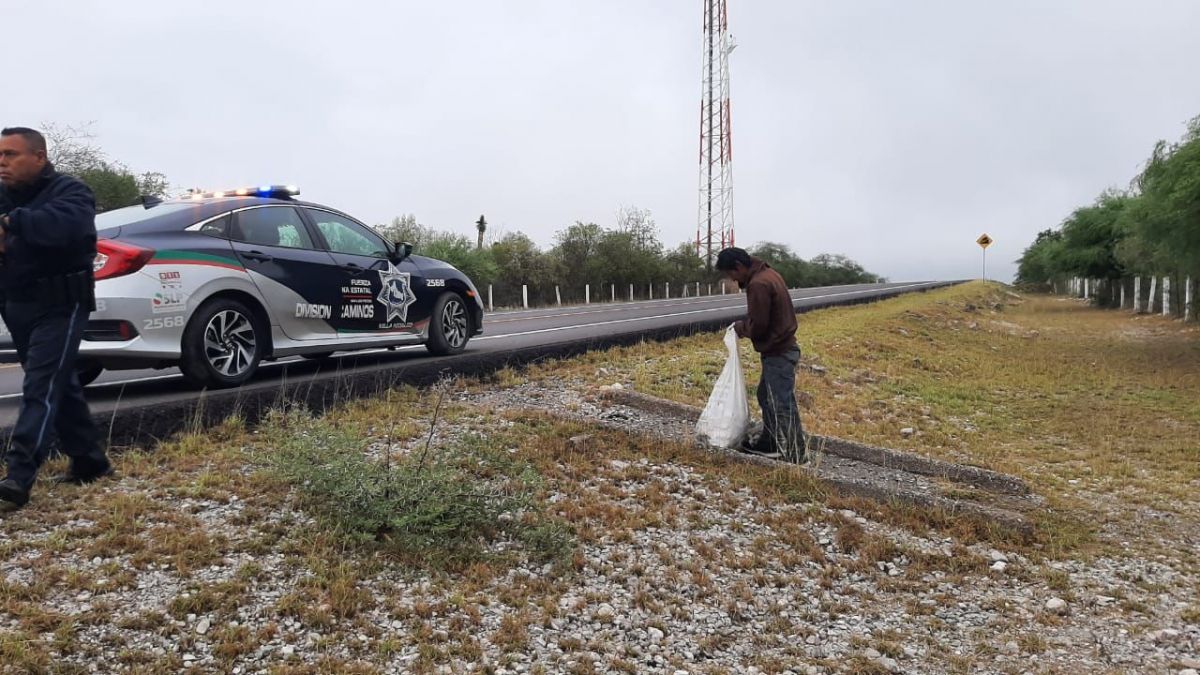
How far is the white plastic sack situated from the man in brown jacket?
18cm

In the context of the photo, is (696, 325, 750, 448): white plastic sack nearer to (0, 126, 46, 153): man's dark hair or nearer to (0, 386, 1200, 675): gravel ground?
(0, 386, 1200, 675): gravel ground

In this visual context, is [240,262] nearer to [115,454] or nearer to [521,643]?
[115,454]

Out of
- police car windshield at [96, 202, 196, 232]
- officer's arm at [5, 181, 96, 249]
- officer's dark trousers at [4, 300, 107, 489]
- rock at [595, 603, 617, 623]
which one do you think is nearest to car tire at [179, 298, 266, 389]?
police car windshield at [96, 202, 196, 232]

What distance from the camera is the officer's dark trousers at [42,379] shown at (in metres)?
3.87

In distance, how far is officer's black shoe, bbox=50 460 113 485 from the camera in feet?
14.3

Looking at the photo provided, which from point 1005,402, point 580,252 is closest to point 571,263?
point 580,252

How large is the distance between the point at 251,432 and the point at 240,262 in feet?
4.50

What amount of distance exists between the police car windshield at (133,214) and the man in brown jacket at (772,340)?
4.33 m

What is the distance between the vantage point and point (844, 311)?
81.5ft

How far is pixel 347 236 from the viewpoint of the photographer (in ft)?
24.3

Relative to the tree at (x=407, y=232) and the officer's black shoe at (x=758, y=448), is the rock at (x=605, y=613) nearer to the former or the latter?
the officer's black shoe at (x=758, y=448)

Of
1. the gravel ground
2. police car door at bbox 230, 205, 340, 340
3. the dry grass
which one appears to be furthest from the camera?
the dry grass

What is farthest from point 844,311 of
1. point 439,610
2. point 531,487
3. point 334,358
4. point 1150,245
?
point 439,610

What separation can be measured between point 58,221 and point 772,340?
16.0ft
